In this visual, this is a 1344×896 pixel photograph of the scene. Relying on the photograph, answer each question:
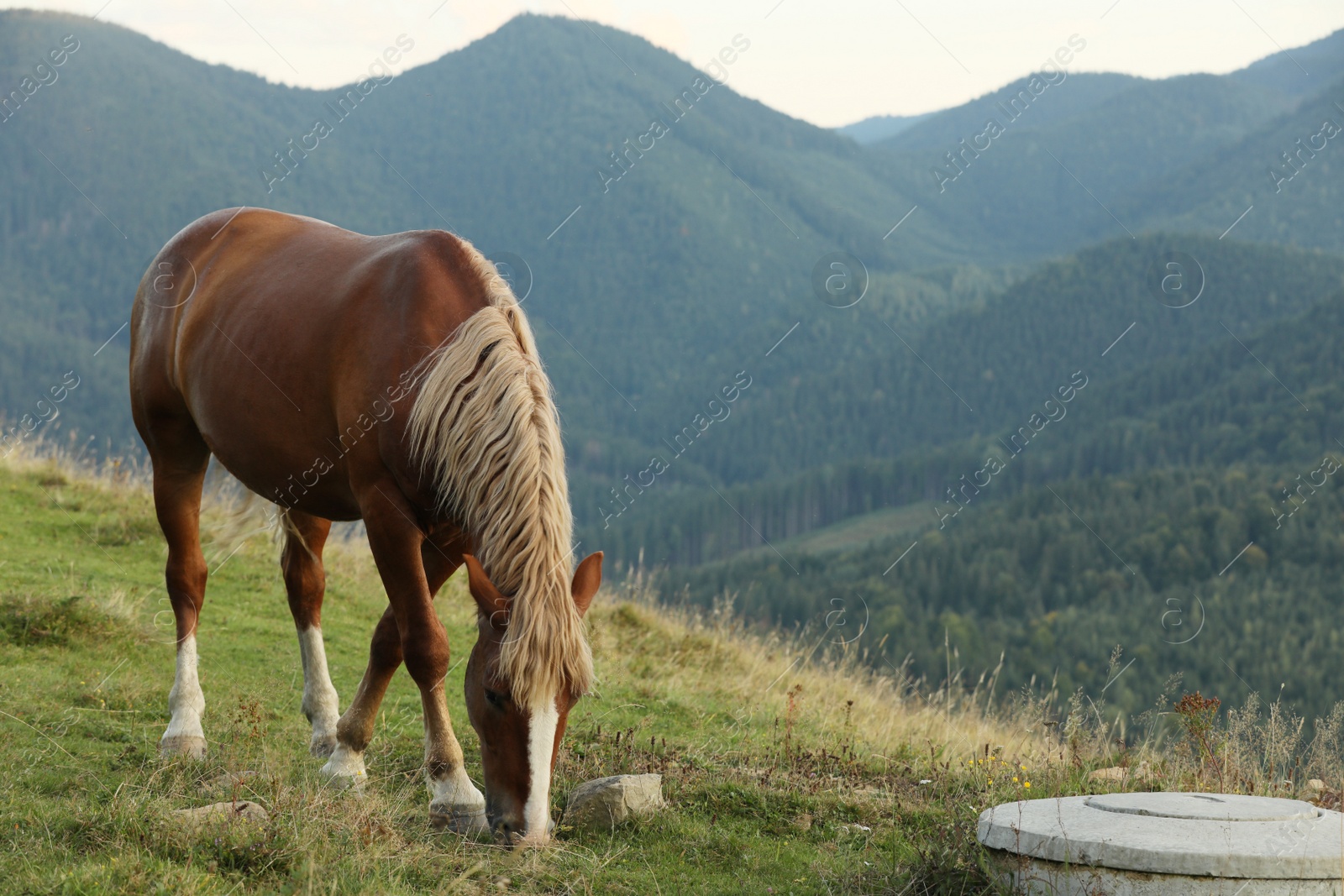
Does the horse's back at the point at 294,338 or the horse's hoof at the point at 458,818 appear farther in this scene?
the horse's back at the point at 294,338

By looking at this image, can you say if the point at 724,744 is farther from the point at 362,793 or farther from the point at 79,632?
the point at 79,632

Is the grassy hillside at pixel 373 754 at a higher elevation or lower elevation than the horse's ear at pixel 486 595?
lower

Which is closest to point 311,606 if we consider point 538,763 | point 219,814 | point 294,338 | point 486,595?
point 294,338

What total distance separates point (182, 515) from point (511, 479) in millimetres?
2838

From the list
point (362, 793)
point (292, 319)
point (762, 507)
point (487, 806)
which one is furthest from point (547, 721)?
point (762, 507)

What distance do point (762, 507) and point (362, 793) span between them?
421 ft

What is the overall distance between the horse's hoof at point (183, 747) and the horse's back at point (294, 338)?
124cm

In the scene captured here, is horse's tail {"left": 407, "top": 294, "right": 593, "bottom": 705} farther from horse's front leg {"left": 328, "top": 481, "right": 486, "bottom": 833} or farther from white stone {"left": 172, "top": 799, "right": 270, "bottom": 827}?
white stone {"left": 172, "top": 799, "right": 270, "bottom": 827}

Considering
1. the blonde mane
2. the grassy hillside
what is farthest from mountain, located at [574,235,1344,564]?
the blonde mane

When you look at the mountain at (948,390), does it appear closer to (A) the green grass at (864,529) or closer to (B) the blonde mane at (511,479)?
(A) the green grass at (864,529)

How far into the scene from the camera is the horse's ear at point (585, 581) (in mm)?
4188

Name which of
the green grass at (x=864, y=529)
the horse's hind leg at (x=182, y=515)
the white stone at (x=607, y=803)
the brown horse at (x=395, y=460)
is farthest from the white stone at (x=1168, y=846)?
the green grass at (x=864, y=529)

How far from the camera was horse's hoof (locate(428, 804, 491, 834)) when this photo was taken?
4.33m

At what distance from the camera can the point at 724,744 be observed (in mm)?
6645
